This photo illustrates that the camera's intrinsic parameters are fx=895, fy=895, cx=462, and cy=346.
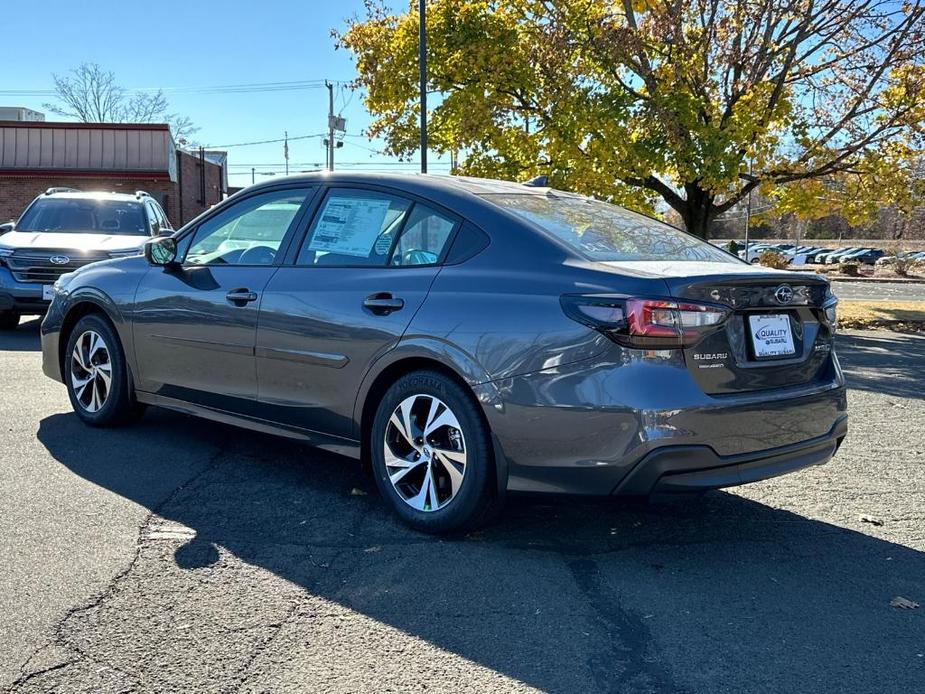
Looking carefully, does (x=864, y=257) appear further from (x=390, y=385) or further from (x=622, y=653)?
(x=622, y=653)

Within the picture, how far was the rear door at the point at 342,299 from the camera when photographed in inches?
165

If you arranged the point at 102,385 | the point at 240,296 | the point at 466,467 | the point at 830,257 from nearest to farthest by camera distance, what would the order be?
1. the point at 466,467
2. the point at 240,296
3. the point at 102,385
4. the point at 830,257

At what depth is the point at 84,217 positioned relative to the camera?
1211cm

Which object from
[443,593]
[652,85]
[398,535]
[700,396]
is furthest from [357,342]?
[652,85]

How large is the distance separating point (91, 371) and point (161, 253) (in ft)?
3.56

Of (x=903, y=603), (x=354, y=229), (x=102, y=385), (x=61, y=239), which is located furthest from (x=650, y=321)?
(x=61, y=239)

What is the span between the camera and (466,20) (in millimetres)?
17328

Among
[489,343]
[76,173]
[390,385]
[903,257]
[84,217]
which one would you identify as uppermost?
[76,173]

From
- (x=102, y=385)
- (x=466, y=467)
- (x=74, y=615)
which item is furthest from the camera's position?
(x=102, y=385)

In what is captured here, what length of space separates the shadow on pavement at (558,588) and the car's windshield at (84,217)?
26.0ft

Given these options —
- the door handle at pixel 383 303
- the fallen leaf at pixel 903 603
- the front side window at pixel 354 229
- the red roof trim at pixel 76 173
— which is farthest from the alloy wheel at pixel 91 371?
the red roof trim at pixel 76 173

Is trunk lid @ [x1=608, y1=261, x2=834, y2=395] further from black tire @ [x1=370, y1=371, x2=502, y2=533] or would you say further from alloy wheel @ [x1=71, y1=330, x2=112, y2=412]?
alloy wheel @ [x1=71, y1=330, x2=112, y2=412]

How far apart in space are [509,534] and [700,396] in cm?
115

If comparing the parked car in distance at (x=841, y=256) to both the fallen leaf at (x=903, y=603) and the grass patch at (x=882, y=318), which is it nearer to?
the grass patch at (x=882, y=318)
